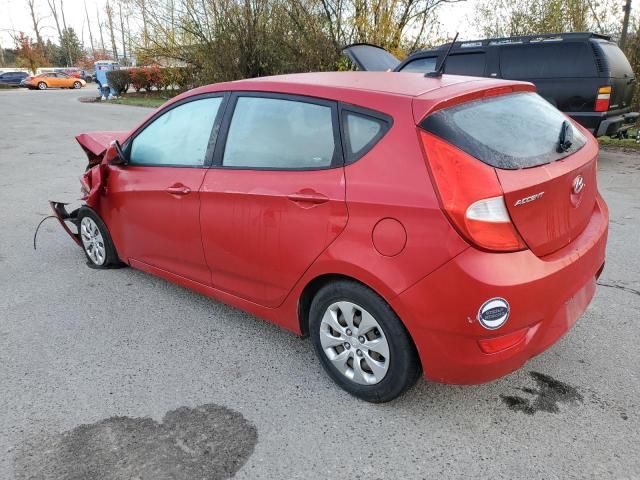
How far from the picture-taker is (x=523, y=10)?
563 inches

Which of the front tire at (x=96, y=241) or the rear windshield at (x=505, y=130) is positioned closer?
the rear windshield at (x=505, y=130)

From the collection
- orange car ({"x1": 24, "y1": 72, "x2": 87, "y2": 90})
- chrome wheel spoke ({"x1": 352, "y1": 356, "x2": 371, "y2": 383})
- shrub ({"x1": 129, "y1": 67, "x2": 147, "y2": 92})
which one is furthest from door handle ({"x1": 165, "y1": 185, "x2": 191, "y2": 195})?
orange car ({"x1": 24, "y1": 72, "x2": 87, "y2": 90})

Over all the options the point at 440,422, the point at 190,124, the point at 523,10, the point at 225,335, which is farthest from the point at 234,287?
the point at 523,10

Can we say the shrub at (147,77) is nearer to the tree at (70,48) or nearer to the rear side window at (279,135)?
the rear side window at (279,135)

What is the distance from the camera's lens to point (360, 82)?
2826mm

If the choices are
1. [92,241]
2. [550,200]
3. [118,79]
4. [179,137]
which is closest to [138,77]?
[118,79]

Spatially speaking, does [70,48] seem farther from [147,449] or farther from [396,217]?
[396,217]

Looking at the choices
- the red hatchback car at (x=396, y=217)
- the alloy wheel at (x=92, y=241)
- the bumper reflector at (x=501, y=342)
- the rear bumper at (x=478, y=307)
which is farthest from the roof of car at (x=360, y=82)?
the alloy wheel at (x=92, y=241)

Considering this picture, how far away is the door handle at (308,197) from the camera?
8.44ft

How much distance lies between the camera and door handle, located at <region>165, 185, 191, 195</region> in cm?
333

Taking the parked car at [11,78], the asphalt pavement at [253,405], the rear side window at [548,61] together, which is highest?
the parked car at [11,78]

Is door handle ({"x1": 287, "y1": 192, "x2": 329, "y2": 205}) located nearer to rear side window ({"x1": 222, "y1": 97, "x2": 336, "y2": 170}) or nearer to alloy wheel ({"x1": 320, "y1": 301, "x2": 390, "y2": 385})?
rear side window ({"x1": 222, "y1": 97, "x2": 336, "y2": 170})

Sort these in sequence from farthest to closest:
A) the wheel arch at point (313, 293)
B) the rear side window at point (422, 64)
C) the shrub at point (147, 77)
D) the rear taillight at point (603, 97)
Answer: the shrub at point (147, 77), the rear side window at point (422, 64), the rear taillight at point (603, 97), the wheel arch at point (313, 293)

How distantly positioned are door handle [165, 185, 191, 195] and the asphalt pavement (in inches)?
35.7
